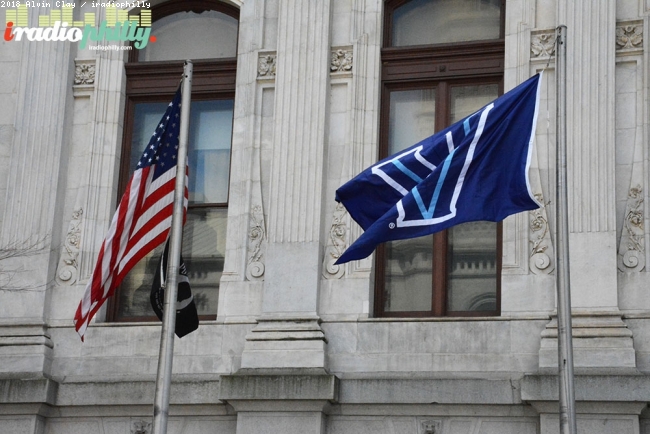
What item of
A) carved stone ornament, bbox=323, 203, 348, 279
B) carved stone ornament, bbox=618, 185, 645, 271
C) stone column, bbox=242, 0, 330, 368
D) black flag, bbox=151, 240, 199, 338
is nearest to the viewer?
black flag, bbox=151, 240, 199, 338

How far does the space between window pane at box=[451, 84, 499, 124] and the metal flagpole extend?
4540 millimetres

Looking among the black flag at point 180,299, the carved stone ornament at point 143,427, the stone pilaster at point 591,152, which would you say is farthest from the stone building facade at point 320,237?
the black flag at point 180,299

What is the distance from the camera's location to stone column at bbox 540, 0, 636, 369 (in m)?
18.8

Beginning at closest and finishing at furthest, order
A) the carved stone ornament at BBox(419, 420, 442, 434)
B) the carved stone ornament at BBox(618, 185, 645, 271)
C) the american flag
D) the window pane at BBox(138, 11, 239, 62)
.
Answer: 1. the american flag
2. the carved stone ornament at BBox(419, 420, 442, 434)
3. the carved stone ornament at BBox(618, 185, 645, 271)
4. the window pane at BBox(138, 11, 239, 62)

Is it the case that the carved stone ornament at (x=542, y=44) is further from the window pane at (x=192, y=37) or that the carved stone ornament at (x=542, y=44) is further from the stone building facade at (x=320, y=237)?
the window pane at (x=192, y=37)

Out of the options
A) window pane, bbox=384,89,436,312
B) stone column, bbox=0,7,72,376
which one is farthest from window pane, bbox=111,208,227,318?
window pane, bbox=384,89,436,312

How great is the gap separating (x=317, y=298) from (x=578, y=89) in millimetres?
4783


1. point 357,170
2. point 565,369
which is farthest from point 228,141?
point 565,369

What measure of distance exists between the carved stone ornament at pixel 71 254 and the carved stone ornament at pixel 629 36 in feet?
28.1

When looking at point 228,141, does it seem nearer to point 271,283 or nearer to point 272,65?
point 272,65

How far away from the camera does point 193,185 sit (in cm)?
2202

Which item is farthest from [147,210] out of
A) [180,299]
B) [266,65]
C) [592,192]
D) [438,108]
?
[592,192]

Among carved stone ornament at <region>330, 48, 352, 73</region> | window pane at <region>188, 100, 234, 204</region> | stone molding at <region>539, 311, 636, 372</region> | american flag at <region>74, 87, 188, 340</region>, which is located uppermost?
carved stone ornament at <region>330, 48, 352, 73</region>

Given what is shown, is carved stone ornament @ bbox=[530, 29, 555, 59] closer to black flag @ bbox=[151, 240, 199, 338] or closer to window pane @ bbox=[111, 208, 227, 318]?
window pane @ bbox=[111, 208, 227, 318]
